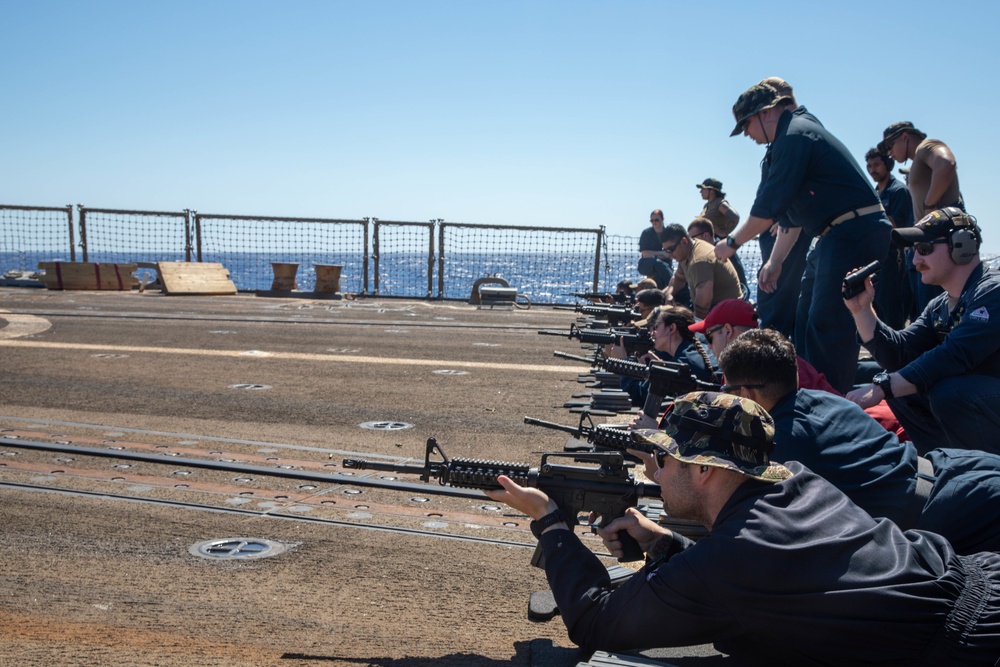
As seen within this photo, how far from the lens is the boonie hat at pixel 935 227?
4.62 meters

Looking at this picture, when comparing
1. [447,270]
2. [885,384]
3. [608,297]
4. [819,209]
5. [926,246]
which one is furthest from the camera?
[447,270]

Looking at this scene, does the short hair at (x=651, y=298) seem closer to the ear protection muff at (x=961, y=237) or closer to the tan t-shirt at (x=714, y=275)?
the tan t-shirt at (x=714, y=275)

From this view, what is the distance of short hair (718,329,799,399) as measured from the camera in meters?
3.62

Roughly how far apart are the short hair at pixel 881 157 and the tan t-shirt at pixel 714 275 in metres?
1.61

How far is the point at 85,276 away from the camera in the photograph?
22219 mm

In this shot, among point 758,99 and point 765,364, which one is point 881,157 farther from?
point 765,364

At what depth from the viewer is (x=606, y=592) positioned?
2898 millimetres

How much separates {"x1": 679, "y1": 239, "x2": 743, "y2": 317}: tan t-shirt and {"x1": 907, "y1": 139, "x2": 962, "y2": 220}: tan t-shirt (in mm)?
1835

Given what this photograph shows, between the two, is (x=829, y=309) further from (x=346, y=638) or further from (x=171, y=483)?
(x=171, y=483)

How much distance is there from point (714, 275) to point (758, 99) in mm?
2303

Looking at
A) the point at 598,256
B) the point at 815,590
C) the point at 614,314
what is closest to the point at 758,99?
the point at 815,590

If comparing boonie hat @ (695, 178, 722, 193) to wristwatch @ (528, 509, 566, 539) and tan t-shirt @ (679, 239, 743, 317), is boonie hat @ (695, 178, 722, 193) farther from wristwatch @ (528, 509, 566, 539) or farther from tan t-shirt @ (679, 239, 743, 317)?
wristwatch @ (528, 509, 566, 539)

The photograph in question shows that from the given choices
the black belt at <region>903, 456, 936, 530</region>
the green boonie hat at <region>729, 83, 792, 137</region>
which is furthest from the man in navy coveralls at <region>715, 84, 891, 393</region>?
the black belt at <region>903, 456, 936, 530</region>

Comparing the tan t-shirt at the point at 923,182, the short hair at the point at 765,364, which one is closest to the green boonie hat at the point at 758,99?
the tan t-shirt at the point at 923,182
